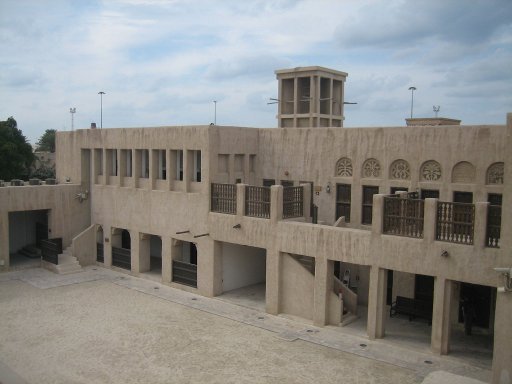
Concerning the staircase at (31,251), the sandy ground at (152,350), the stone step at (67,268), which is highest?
the staircase at (31,251)

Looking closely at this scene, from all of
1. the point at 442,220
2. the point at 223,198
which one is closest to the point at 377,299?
the point at 442,220

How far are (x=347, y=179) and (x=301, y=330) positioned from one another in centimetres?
615

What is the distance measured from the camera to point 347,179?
19.9 meters

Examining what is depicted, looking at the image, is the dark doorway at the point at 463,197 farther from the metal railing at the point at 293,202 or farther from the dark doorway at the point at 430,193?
the metal railing at the point at 293,202

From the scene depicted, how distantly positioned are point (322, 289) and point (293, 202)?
355cm

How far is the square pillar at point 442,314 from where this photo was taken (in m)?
14.7

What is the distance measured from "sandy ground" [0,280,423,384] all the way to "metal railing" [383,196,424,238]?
3926 millimetres

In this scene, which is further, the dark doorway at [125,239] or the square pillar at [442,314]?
the dark doorway at [125,239]

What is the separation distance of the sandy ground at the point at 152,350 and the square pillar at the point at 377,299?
59.2 inches

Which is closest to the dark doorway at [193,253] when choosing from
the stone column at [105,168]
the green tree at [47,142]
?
the stone column at [105,168]

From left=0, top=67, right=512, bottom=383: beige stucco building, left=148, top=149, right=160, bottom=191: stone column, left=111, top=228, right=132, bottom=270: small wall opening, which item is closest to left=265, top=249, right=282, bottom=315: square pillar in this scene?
Result: left=0, top=67, right=512, bottom=383: beige stucco building

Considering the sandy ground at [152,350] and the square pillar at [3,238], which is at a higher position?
the square pillar at [3,238]

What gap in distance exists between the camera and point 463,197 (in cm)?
1731

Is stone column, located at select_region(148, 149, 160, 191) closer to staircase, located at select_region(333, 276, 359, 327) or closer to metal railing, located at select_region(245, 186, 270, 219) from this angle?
metal railing, located at select_region(245, 186, 270, 219)
